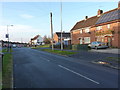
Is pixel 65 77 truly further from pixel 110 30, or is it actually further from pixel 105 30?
pixel 105 30

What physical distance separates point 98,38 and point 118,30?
22.3ft

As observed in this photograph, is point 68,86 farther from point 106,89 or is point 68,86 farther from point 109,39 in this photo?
point 109,39

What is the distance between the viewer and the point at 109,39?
1137 inches

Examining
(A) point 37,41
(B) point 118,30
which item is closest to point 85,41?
(B) point 118,30

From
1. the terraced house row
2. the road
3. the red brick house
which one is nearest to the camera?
the road

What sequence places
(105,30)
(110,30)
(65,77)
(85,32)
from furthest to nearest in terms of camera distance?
(85,32), (105,30), (110,30), (65,77)

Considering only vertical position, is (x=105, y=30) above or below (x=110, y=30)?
above

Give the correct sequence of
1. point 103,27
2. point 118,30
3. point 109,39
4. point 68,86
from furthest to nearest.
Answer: point 103,27, point 109,39, point 118,30, point 68,86

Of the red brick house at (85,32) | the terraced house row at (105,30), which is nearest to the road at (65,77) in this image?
the terraced house row at (105,30)

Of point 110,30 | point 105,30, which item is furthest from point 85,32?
point 110,30

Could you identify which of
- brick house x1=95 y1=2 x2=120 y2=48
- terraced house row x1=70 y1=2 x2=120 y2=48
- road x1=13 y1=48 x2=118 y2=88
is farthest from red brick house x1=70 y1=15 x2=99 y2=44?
road x1=13 y1=48 x2=118 y2=88

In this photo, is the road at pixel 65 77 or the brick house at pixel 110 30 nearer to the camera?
the road at pixel 65 77

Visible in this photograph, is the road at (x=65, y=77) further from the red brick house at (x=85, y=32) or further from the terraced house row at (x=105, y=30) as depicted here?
the red brick house at (x=85, y=32)

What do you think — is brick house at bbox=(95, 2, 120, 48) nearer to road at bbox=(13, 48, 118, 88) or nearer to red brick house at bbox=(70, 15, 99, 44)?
red brick house at bbox=(70, 15, 99, 44)
